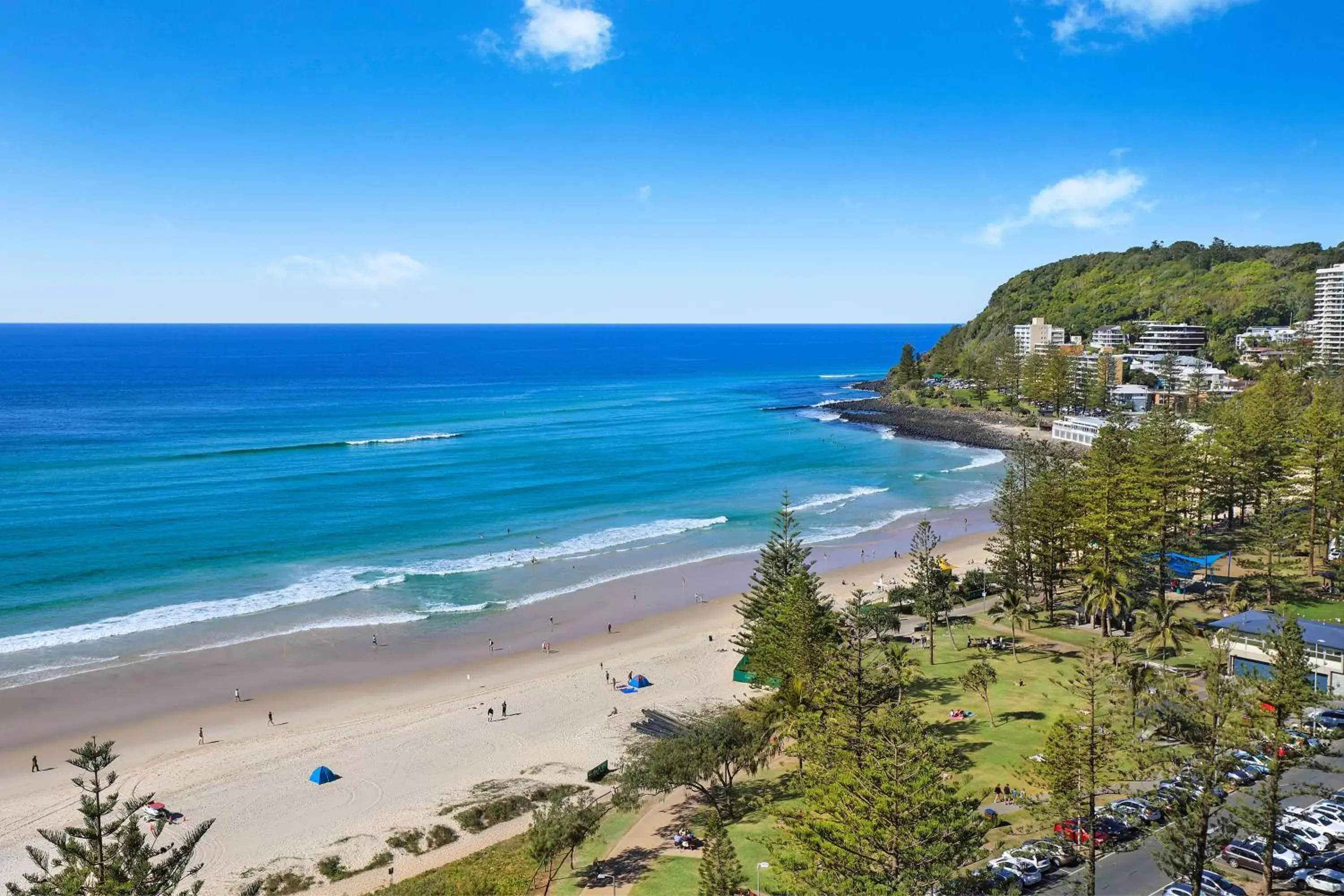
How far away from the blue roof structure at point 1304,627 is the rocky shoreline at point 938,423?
5391 cm

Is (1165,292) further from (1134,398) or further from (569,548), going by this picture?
(569,548)

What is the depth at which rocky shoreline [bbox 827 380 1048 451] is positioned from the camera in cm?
9138

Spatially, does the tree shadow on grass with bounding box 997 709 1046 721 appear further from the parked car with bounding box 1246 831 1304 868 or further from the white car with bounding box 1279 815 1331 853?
the parked car with bounding box 1246 831 1304 868

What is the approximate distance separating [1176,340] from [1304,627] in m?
104

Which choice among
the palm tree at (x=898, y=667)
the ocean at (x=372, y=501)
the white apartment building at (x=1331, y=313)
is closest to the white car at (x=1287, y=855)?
the palm tree at (x=898, y=667)

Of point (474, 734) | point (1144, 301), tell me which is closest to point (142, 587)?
point (474, 734)

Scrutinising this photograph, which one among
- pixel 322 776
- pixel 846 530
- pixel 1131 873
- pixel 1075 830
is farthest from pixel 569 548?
pixel 1131 873

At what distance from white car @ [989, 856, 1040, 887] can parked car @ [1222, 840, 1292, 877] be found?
3.97 m

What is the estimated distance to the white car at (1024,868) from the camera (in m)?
17.8

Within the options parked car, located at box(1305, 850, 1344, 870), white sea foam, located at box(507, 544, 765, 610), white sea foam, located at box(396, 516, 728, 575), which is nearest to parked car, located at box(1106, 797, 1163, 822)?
parked car, located at box(1305, 850, 1344, 870)

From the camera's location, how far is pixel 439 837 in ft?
77.6

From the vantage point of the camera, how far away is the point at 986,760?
24.2 meters

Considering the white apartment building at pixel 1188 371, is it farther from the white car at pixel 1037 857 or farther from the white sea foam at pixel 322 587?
the white car at pixel 1037 857

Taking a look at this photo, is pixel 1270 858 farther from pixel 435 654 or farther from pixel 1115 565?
pixel 435 654
